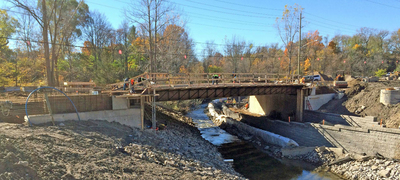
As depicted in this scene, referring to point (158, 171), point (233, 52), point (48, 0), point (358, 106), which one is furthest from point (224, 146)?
point (233, 52)

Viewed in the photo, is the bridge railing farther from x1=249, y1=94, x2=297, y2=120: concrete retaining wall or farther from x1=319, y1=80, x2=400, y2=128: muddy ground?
x1=319, y1=80, x2=400, y2=128: muddy ground

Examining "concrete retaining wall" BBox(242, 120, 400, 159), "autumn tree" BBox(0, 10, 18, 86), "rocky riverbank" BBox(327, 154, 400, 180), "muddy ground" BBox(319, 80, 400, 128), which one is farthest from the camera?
"autumn tree" BBox(0, 10, 18, 86)

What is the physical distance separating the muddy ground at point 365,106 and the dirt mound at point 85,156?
58.0 feet

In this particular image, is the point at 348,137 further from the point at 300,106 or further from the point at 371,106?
the point at 300,106

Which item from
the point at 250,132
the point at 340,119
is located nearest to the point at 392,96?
the point at 340,119

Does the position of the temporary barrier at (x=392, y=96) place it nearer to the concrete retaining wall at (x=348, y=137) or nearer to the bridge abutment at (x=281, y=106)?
the concrete retaining wall at (x=348, y=137)

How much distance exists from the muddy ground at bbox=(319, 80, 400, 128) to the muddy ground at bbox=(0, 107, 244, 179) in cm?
1751

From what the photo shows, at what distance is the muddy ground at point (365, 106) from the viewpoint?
19270 millimetres

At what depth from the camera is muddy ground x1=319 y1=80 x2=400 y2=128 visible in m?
19.3

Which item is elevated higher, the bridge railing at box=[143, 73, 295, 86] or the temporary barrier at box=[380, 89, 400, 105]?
the bridge railing at box=[143, 73, 295, 86]

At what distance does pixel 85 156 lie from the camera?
9453 millimetres

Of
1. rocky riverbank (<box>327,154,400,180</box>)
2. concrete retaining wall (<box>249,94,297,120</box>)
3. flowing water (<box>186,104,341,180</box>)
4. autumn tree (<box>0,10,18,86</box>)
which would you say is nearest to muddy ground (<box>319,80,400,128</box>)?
concrete retaining wall (<box>249,94,297,120</box>)

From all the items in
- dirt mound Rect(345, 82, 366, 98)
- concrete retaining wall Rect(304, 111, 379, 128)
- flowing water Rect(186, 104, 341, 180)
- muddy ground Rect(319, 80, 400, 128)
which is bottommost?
flowing water Rect(186, 104, 341, 180)

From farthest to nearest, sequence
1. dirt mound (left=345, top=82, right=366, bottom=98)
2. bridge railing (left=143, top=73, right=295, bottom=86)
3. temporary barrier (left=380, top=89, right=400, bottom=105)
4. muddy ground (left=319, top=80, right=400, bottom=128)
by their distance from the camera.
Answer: dirt mound (left=345, top=82, right=366, bottom=98) → temporary barrier (left=380, top=89, right=400, bottom=105) → muddy ground (left=319, top=80, right=400, bottom=128) → bridge railing (left=143, top=73, right=295, bottom=86)
